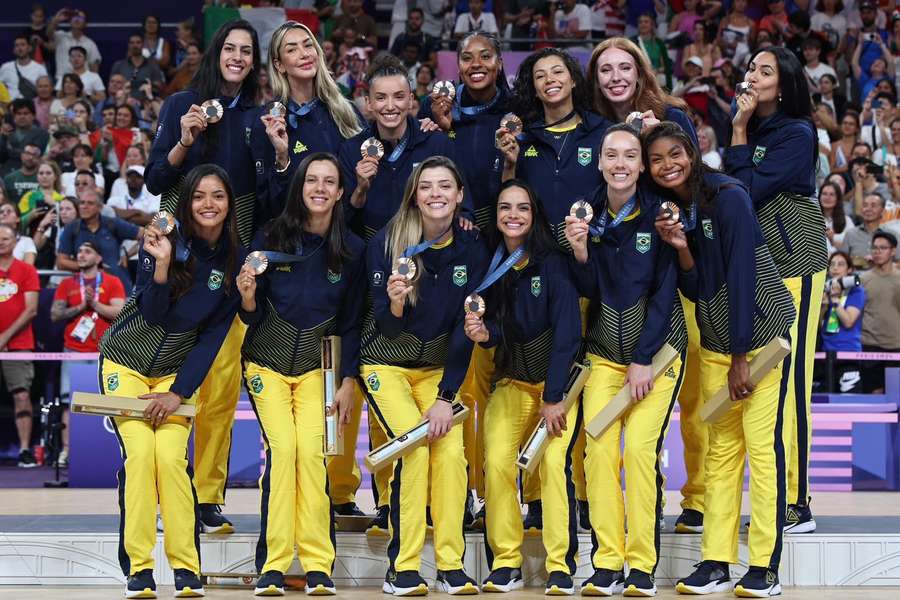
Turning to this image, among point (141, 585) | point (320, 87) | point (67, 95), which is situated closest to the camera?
point (141, 585)

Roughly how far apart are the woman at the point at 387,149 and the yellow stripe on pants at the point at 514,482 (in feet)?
3.41

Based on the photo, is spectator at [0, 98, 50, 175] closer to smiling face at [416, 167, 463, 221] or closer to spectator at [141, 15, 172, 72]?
spectator at [141, 15, 172, 72]

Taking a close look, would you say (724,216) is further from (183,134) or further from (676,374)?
(183,134)

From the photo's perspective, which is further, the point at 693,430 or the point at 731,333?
the point at 693,430

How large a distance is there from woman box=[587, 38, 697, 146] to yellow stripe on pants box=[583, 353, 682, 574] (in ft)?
3.99

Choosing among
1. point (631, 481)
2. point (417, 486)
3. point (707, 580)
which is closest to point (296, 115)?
point (417, 486)

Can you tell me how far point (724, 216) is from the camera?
5.90 meters

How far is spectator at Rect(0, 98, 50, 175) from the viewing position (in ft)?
44.3

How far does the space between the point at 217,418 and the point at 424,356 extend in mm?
1058

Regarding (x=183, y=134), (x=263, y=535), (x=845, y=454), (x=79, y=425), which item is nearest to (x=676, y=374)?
(x=263, y=535)

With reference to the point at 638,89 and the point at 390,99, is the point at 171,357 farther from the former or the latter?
the point at 638,89

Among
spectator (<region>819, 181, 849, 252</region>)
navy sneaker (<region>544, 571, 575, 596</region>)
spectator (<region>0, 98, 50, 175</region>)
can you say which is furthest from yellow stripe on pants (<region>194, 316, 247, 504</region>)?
spectator (<region>0, 98, 50, 175</region>)

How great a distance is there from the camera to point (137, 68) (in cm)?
1519

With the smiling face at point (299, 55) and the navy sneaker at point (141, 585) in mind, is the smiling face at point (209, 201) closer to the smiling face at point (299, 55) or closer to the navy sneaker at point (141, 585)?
the smiling face at point (299, 55)
